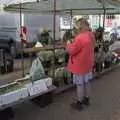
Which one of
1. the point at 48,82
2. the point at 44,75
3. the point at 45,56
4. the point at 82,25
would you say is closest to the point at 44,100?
the point at 48,82

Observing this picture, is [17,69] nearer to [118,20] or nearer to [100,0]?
[100,0]

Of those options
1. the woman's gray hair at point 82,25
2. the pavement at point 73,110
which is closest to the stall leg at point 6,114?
the pavement at point 73,110

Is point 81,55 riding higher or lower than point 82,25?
lower

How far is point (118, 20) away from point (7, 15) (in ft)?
47.3

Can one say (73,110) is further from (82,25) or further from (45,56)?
(45,56)

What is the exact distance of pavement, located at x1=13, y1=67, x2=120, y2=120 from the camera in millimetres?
4671

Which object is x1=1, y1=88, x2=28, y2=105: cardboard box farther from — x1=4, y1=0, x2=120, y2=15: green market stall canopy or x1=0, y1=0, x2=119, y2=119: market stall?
x1=4, y1=0, x2=120, y2=15: green market stall canopy

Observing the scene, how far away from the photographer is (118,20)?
931 inches

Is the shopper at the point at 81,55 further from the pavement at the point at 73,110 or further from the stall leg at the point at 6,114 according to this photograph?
the stall leg at the point at 6,114

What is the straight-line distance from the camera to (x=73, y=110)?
4.97 metres

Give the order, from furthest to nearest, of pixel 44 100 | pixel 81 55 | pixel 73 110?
1. pixel 44 100
2. pixel 73 110
3. pixel 81 55

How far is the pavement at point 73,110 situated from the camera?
4.67 m

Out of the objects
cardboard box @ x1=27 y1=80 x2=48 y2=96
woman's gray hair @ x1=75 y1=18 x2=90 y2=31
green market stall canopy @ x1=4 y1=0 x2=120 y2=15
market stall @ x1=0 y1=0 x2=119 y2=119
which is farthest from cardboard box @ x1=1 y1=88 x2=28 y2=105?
green market stall canopy @ x1=4 y1=0 x2=120 y2=15

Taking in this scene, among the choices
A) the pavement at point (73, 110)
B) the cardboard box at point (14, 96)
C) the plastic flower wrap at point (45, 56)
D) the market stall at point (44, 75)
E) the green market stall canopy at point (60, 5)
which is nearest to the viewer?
the cardboard box at point (14, 96)
